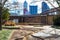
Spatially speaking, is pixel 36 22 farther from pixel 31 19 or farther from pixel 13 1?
pixel 13 1

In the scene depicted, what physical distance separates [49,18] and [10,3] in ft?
17.0

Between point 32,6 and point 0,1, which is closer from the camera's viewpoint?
point 0,1

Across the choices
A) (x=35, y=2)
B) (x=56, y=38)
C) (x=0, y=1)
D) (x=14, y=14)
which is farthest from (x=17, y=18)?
(x=56, y=38)

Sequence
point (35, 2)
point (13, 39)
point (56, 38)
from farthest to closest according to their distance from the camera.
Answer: point (35, 2) < point (56, 38) < point (13, 39)

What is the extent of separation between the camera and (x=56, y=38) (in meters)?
10.9

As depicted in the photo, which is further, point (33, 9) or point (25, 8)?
point (25, 8)

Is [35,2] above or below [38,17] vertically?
above

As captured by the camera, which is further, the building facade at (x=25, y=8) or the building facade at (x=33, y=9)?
the building facade at (x=25, y=8)

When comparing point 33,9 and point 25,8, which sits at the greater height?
point 25,8

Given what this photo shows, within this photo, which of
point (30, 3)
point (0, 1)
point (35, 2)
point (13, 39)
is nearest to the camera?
point (13, 39)

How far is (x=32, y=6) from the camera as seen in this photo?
2328 cm

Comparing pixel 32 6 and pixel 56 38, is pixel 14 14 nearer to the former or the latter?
pixel 32 6

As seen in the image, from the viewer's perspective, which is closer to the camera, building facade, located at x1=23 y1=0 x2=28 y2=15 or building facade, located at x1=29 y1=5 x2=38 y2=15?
building facade, located at x1=29 y1=5 x2=38 y2=15

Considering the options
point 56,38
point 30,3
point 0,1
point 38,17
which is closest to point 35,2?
point 30,3
